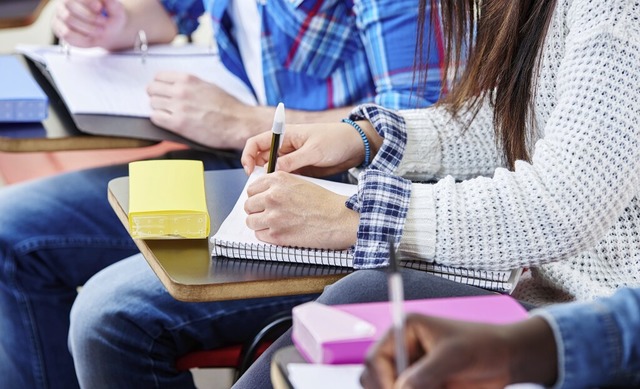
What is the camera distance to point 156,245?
1.24 metres

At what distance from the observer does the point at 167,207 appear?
4.06 ft

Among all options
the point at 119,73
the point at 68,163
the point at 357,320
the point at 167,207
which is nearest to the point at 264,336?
the point at 167,207

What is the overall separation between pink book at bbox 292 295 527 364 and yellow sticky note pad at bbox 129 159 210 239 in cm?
37

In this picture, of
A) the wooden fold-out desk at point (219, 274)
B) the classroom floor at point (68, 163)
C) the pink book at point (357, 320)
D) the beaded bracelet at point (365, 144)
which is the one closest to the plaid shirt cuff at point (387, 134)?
the beaded bracelet at point (365, 144)

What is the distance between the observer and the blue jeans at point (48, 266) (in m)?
1.77

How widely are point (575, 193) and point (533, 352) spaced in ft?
1.21

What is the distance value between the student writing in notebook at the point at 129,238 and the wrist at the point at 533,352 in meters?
0.75

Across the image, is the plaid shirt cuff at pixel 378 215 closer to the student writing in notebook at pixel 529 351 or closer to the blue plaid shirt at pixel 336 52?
the student writing in notebook at pixel 529 351

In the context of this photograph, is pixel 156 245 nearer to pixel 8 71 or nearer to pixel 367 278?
pixel 367 278

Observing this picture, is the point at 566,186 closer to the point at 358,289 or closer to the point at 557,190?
the point at 557,190

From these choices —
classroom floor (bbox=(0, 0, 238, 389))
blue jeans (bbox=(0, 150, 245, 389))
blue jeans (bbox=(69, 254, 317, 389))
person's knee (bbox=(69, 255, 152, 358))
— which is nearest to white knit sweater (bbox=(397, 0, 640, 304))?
blue jeans (bbox=(69, 254, 317, 389))

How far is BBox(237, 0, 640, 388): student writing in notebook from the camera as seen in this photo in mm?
1152

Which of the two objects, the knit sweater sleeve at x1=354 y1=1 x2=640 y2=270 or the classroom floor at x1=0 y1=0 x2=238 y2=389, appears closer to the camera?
the knit sweater sleeve at x1=354 y1=1 x2=640 y2=270

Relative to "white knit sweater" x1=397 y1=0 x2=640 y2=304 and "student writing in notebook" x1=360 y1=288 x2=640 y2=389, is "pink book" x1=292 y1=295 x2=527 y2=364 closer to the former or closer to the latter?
"student writing in notebook" x1=360 y1=288 x2=640 y2=389
